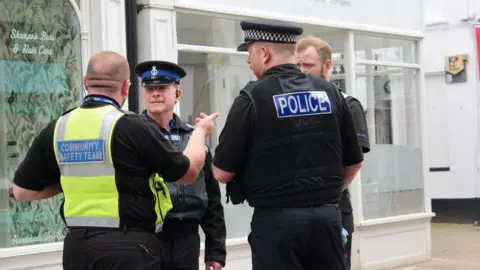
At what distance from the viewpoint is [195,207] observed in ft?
15.7

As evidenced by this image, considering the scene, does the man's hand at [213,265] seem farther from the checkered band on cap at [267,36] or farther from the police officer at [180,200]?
the checkered band on cap at [267,36]

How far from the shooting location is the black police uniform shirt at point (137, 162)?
12.2 ft

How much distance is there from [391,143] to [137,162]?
7.46m

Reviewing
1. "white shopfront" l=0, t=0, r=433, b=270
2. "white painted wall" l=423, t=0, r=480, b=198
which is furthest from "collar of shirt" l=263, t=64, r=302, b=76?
"white painted wall" l=423, t=0, r=480, b=198

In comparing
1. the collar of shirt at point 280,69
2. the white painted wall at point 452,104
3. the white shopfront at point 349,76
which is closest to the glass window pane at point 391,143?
the white shopfront at point 349,76

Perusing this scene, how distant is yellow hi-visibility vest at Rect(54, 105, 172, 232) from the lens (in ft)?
12.1

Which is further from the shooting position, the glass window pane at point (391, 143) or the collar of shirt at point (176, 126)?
the glass window pane at point (391, 143)

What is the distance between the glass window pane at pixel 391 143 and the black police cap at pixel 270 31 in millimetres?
6097

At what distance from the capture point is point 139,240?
148 inches

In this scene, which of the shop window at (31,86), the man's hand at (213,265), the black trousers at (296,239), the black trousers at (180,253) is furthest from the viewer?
the shop window at (31,86)

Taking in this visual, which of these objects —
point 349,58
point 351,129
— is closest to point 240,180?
point 351,129

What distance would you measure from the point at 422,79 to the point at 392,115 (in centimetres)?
73

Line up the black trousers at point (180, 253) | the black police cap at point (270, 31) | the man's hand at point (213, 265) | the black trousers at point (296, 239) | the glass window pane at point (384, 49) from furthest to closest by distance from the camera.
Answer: the glass window pane at point (384, 49) < the man's hand at point (213, 265) < the black trousers at point (180, 253) < the black police cap at point (270, 31) < the black trousers at point (296, 239)

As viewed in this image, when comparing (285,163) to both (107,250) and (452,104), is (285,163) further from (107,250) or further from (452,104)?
(452,104)
